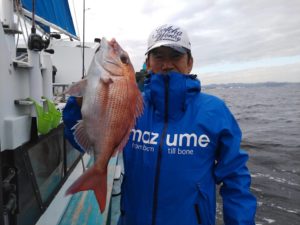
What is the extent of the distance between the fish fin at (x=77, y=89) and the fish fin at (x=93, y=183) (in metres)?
0.44

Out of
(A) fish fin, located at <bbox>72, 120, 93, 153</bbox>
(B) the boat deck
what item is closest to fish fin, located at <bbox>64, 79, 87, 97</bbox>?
(A) fish fin, located at <bbox>72, 120, 93, 153</bbox>

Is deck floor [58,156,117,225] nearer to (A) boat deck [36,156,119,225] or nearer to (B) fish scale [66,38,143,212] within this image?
(A) boat deck [36,156,119,225]

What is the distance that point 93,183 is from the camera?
187 centimetres

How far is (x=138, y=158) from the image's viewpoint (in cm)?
241

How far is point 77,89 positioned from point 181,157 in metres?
0.87

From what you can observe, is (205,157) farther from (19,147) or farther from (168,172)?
(19,147)

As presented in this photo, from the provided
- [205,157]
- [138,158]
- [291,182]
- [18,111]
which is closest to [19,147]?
[18,111]

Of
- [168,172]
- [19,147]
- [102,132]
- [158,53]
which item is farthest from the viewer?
[19,147]

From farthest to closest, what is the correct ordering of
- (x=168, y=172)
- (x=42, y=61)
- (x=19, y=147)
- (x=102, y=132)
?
(x=42, y=61) → (x=19, y=147) → (x=168, y=172) → (x=102, y=132)

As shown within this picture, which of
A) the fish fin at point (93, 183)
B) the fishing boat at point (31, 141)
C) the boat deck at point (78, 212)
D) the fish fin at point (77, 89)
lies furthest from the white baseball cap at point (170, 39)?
the boat deck at point (78, 212)

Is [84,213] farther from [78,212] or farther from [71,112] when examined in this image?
[71,112]

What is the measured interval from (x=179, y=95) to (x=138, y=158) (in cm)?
54

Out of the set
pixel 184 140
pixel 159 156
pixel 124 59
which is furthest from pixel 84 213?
pixel 124 59

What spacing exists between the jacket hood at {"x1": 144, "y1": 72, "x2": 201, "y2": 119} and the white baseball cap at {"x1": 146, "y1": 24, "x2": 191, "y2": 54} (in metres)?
0.21
